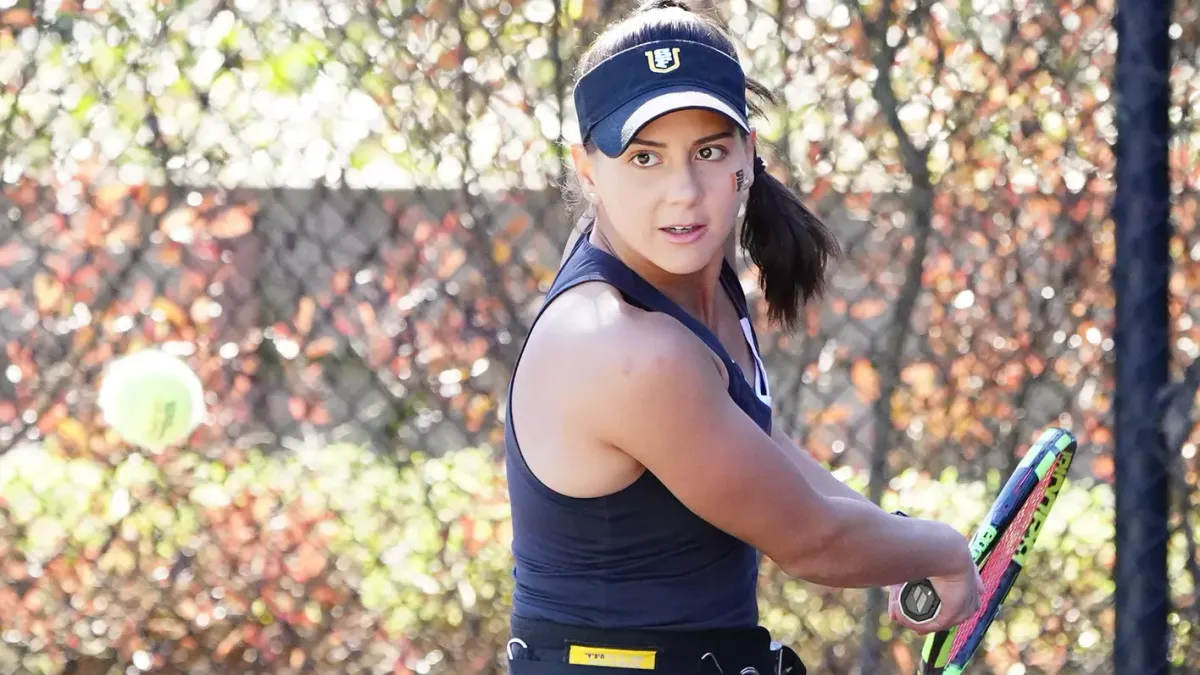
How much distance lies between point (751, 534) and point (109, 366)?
211 centimetres

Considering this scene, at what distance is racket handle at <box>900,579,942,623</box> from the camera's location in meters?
2.15

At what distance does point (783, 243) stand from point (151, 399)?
184cm

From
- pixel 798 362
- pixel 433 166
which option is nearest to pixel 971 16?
pixel 798 362

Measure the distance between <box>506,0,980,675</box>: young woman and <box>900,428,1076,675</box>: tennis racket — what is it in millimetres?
349

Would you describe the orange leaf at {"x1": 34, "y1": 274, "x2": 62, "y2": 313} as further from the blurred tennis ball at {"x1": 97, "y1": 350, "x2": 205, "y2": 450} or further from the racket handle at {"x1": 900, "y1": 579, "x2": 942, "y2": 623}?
the racket handle at {"x1": 900, "y1": 579, "x2": 942, "y2": 623}

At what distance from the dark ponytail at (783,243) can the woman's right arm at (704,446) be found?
511 mm

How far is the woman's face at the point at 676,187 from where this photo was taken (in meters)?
1.94

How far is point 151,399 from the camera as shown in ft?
11.7

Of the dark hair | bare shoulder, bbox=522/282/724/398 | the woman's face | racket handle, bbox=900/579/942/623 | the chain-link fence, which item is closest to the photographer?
bare shoulder, bbox=522/282/724/398

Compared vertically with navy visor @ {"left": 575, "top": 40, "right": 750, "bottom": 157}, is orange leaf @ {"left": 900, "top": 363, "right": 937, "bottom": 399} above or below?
above

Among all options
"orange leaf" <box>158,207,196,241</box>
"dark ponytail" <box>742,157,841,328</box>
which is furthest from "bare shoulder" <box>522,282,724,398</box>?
"orange leaf" <box>158,207,196,241</box>

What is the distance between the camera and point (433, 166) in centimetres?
345

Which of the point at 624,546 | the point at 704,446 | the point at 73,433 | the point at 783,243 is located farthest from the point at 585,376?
the point at 73,433

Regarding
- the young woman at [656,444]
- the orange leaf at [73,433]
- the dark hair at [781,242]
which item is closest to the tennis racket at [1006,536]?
the young woman at [656,444]
